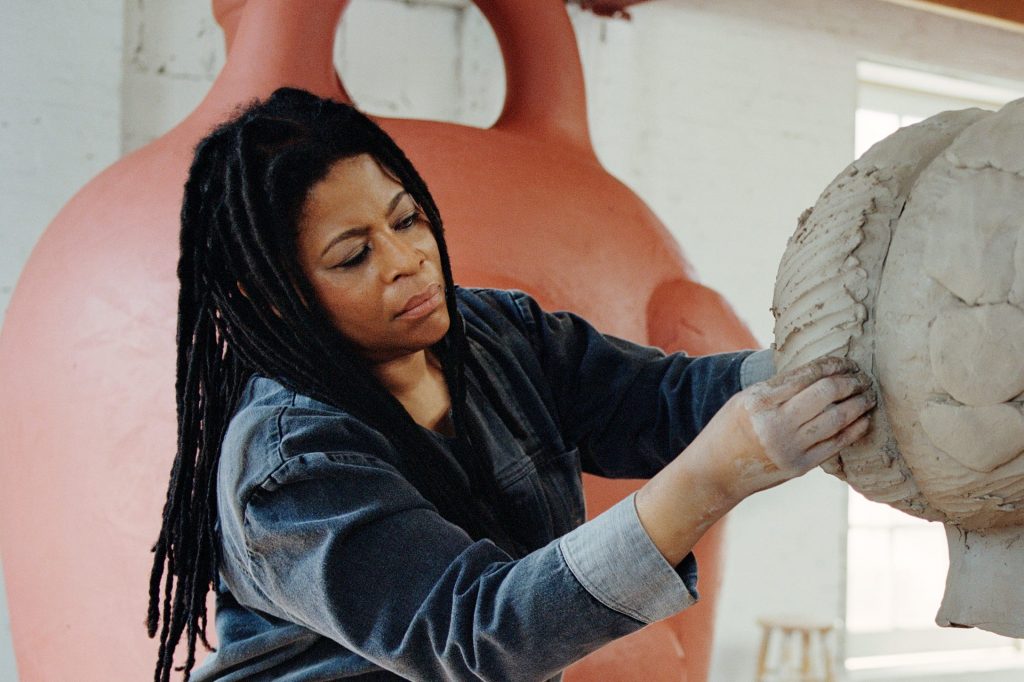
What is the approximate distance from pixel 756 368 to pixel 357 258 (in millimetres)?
377

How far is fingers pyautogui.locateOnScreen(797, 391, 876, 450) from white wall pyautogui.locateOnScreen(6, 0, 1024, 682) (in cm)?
154

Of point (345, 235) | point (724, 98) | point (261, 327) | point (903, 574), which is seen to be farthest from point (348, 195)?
point (903, 574)

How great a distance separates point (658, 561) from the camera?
64cm

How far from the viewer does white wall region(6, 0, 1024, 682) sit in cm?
201

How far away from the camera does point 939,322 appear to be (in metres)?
0.62

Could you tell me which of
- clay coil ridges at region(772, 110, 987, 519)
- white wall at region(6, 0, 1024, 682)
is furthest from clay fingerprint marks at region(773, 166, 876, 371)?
white wall at region(6, 0, 1024, 682)

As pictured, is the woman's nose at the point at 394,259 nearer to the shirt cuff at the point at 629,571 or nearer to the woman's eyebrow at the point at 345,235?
the woman's eyebrow at the point at 345,235

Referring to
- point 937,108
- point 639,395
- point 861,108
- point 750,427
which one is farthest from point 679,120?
point 750,427

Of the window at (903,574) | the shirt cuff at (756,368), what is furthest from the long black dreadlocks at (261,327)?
the window at (903,574)

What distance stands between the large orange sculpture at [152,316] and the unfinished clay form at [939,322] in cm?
51

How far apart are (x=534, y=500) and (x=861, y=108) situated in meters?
2.32

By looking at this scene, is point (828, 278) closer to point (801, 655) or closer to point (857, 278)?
point (857, 278)

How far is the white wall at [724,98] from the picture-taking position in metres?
2.01

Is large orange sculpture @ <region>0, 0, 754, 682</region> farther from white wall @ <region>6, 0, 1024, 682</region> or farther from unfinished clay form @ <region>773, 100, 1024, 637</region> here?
white wall @ <region>6, 0, 1024, 682</region>
